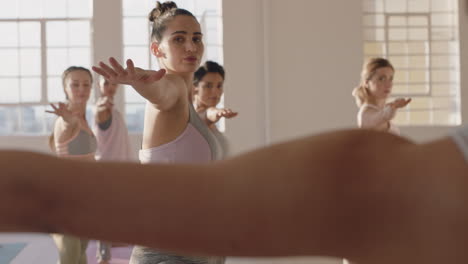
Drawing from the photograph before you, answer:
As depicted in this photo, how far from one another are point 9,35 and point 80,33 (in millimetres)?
1287

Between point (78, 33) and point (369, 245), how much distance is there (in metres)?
10.3

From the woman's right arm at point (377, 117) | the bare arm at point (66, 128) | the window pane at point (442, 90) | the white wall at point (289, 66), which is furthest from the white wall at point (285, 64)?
the bare arm at point (66, 128)

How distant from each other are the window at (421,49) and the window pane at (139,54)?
3.61m

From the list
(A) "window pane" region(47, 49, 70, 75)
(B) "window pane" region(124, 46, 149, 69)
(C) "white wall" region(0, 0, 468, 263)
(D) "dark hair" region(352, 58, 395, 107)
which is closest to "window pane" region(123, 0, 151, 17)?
(C) "white wall" region(0, 0, 468, 263)

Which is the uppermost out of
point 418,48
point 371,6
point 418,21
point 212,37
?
point 371,6

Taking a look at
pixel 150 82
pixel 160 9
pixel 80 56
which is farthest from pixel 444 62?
pixel 150 82

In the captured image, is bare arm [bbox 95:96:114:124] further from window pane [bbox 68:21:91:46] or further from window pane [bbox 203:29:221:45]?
window pane [bbox 68:21:91:46]

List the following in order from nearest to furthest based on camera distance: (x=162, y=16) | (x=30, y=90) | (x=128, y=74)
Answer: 1. (x=128, y=74)
2. (x=162, y=16)
3. (x=30, y=90)

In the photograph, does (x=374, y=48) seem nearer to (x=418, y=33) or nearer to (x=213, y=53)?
(x=418, y=33)

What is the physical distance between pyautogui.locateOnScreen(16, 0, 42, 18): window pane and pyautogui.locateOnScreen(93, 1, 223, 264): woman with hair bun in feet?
28.0

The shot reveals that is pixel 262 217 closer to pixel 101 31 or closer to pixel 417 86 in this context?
pixel 101 31

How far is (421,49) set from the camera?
10117 millimetres

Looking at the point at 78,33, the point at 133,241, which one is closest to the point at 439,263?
the point at 133,241

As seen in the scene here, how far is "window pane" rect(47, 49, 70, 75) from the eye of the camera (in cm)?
1034
